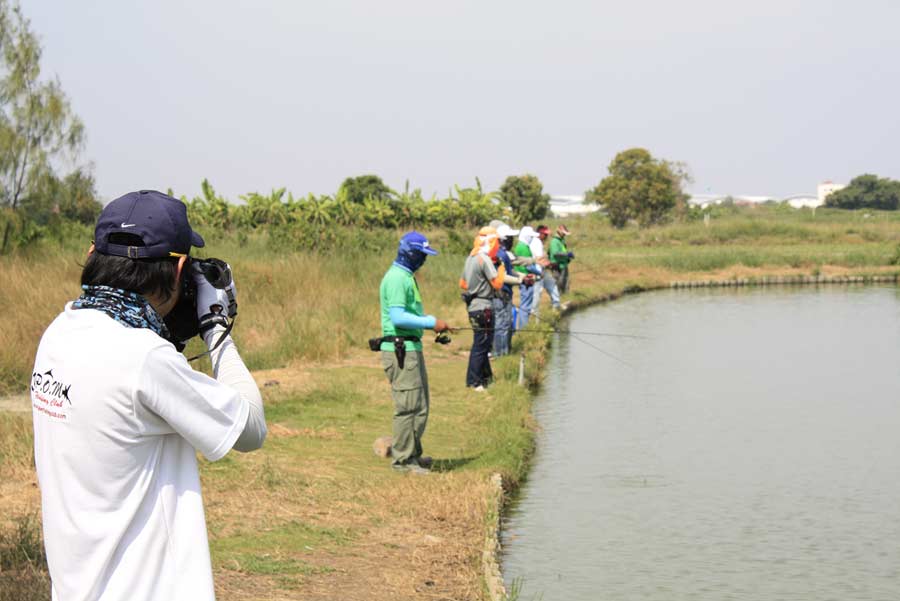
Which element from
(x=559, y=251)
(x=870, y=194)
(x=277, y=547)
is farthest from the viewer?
(x=870, y=194)

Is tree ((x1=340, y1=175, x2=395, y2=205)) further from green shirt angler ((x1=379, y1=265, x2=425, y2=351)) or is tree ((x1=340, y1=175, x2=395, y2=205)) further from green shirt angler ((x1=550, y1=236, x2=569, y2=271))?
green shirt angler ((x1=379, y1=265, x2=425, y2=351))

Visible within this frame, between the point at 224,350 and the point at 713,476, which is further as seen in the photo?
the point at 713,476

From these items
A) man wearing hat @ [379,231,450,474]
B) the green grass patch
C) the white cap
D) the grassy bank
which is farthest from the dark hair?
the white cap

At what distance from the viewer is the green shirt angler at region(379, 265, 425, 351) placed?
26.7 feet

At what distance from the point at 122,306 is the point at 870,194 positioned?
355 feet

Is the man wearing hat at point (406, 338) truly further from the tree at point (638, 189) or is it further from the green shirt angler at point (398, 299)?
the tree at point (638, 189)

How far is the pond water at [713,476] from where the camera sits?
7.38 metres

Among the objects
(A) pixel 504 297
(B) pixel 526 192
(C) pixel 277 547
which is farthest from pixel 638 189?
(C) pixel 277 547

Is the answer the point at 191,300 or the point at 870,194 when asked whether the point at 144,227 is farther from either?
the point at 870,194

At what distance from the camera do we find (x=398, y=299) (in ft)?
26.6

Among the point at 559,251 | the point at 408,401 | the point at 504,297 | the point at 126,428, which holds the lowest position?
the point at 408,401

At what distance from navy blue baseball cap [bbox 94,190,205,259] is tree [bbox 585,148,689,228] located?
204ft

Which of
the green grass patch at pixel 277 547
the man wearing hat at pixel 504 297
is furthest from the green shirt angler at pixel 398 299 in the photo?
the man wearing hat at pixel 504 297

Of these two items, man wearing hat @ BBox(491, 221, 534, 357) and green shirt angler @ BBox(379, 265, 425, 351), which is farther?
man wearing hat @ BBox(491, 221, 534, 357)
